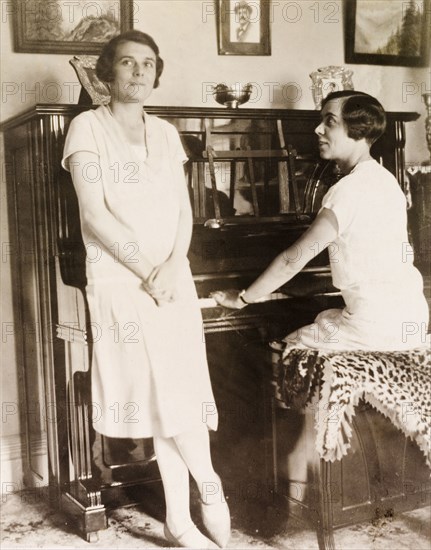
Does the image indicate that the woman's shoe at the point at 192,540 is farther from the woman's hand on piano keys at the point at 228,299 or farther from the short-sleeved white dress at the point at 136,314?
the woman's hand on piano keys at the point at 228,299

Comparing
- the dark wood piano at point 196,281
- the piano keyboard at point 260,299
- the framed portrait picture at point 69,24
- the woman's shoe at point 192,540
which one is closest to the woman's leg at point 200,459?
the woman's shoe at point 192,540

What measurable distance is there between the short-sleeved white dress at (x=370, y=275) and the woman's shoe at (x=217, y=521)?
60cm

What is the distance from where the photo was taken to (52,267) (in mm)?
2545

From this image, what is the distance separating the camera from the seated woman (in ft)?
7.72

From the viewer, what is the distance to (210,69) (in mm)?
2809

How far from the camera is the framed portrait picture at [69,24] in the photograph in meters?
2.49

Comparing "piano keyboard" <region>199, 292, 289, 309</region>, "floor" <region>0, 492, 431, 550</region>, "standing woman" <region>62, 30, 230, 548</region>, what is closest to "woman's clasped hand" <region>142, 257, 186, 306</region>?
"standing woman" <region>62, 30, 230, 548</region>

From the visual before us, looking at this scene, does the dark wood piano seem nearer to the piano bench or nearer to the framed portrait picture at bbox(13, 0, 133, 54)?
the piano bench

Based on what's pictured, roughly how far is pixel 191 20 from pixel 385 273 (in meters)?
1.22

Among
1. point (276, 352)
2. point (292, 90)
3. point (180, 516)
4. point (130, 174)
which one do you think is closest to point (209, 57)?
point (292, 90)

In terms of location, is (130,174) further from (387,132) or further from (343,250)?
(387,132)

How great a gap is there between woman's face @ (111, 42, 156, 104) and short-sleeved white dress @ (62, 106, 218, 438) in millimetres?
97

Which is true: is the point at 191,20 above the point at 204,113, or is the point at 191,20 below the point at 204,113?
above

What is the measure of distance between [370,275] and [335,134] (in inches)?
21.7
